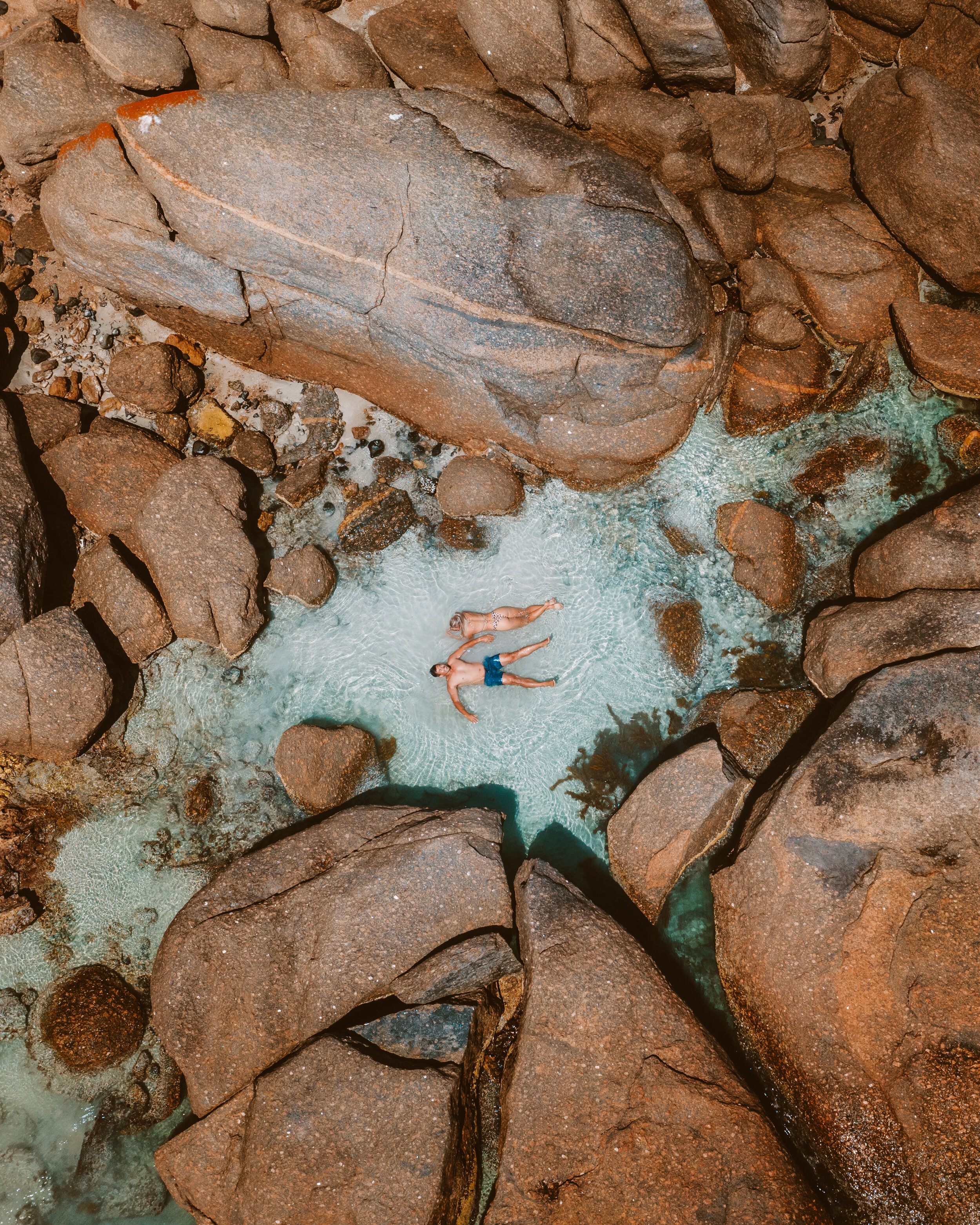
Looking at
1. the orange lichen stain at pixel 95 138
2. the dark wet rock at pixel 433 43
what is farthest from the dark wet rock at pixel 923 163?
the orange lichen stain at pixel 95 138

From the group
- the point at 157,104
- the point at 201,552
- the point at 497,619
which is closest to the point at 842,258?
the point at 497,619

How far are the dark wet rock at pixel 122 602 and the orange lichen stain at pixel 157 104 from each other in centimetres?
355

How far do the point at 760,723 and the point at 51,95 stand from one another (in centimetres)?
830

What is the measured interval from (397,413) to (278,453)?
1.25 m

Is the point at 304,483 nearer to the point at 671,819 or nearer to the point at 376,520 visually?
the point at 376,520

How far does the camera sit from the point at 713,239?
6.36 m

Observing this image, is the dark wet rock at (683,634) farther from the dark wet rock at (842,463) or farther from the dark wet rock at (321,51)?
the dark wet rock at (321,51)

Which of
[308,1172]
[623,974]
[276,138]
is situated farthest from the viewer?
[276,138]

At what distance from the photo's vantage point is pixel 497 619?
21.4 feet

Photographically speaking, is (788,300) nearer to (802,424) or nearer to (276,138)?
(802,424)

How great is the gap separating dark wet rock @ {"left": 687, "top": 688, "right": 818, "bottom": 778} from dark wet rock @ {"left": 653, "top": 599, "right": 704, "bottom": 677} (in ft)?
1.67

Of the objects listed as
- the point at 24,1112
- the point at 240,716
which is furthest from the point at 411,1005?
the point at 24,1112

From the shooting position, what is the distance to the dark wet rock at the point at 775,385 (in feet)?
21.3

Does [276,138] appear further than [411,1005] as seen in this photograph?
Yes
